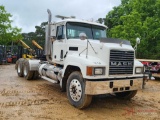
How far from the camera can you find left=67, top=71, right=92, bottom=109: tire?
5965mm

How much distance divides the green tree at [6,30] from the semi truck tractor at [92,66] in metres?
24.9

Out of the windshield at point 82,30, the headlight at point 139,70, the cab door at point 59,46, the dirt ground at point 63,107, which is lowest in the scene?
the dirt ground at point 63,107

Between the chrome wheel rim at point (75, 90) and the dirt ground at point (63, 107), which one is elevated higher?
the chrome wheel rim at point (75, 90)

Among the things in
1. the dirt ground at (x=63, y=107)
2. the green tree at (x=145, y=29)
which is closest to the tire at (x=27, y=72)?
the dirt ground at (x=63, y=107)

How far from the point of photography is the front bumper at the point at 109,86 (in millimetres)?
5672

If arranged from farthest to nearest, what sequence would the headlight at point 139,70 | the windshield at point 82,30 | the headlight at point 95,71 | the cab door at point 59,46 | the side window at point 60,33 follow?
the side window at point 60,33 < the cab door at point 59,46 < the windshield at point 82,30 < the headlight at point 139,70 < the headlight at point 95,71

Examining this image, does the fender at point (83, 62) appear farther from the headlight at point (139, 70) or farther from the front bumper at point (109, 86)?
the headlight at point (139, 70)

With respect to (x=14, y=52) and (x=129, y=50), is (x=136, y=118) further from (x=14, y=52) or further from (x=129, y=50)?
(x=14, y=52)

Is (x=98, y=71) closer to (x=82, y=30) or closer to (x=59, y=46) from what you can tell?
(x=82, y=30)

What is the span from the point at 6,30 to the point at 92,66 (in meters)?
28.2

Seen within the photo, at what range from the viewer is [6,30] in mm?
31375

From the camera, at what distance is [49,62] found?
9102mm

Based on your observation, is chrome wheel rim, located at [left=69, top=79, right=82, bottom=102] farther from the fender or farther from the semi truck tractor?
the fender

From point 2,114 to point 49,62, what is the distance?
3.87m
